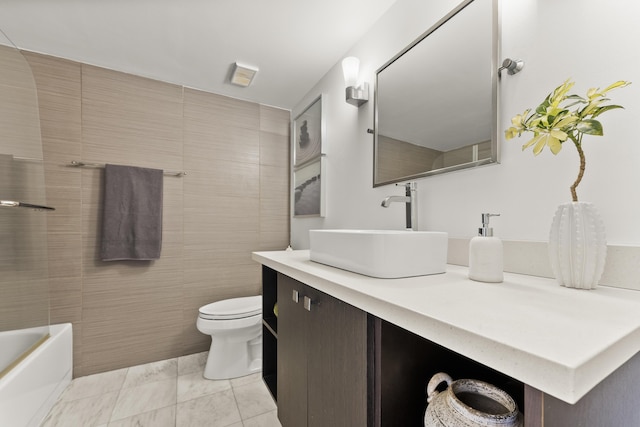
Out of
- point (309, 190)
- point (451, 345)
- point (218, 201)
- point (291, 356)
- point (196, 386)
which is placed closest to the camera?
point (451, 345)

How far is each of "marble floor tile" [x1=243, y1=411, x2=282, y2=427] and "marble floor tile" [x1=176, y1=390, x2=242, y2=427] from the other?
0.06 m

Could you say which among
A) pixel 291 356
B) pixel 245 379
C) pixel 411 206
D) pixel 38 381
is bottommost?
pixel 245 379

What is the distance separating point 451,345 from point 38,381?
204 cm

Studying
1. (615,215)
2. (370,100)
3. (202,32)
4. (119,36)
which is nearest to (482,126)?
(615,215)

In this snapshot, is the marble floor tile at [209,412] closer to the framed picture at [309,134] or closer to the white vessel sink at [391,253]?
the white vessel sink at [391,253]

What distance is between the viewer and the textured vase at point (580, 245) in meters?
0.60

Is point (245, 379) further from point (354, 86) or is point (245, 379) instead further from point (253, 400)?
point (354, 86)

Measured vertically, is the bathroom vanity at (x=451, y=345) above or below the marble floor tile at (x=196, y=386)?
above

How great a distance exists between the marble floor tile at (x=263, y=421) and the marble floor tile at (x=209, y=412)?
58 mm

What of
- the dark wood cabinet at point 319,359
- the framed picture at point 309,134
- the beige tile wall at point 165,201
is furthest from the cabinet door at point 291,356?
the beige tile wall at point 165,201

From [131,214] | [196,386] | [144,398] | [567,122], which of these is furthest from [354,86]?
[144,398]

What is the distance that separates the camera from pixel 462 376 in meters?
0.72

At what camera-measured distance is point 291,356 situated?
0.99 metres

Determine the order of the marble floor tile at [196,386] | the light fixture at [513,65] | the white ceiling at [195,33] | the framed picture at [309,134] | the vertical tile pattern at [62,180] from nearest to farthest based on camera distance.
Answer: the light fixture at [513,65] → the white ceiling at [195,33] → the marble floor tile at [196,386] → the vertical tile pattern at [62,180] → the framed picture at [309,134]
